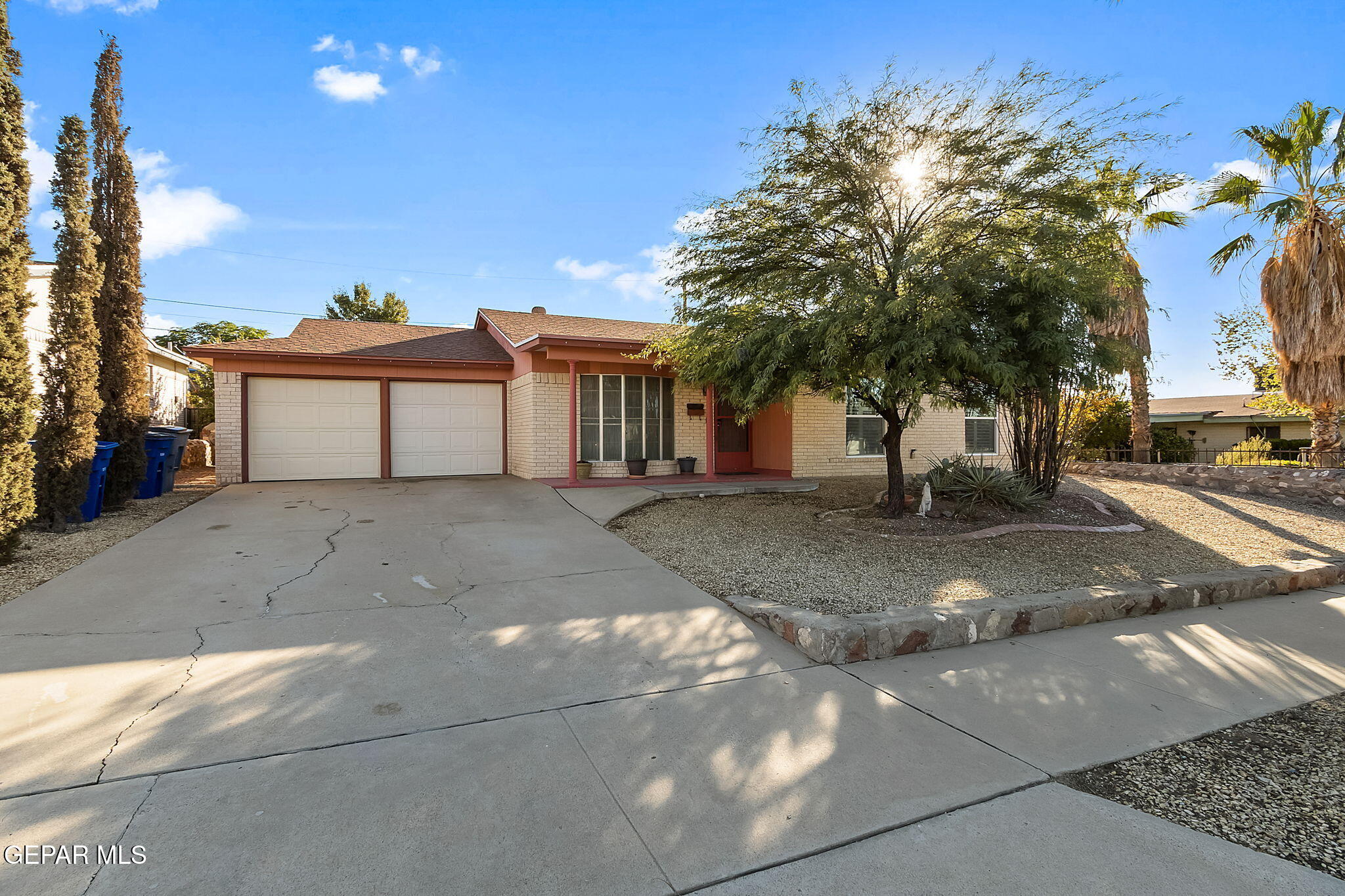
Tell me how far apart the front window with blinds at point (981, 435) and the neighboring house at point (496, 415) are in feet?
1.37

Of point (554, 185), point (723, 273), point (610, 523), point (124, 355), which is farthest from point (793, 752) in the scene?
point (554, 185)

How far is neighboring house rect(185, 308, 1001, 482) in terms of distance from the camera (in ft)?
38.4

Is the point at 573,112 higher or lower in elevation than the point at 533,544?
higher

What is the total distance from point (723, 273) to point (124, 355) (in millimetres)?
8966

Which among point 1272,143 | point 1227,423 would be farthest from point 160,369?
point 1227,423

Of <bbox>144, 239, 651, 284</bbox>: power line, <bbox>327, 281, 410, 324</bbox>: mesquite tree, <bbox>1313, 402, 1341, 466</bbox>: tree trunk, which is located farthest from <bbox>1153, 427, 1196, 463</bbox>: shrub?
<bbox>327, 281, 410, 324</bbox>: mesquite tree

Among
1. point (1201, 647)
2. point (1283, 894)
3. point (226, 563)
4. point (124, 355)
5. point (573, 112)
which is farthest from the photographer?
point (573, 112)

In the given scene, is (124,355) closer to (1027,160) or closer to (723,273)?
(723,273)

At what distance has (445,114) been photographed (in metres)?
11.2

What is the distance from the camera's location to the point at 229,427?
38.2 ft

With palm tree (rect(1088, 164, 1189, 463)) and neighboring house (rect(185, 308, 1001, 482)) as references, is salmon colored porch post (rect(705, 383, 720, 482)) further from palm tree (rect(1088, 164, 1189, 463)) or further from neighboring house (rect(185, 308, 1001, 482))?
palm tree (rect(1088, 164, 1189, 463))

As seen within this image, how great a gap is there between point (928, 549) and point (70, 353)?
1060cm

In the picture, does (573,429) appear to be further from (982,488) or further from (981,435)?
(981,435)

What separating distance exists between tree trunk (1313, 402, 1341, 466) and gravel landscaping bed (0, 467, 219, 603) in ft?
61.2
